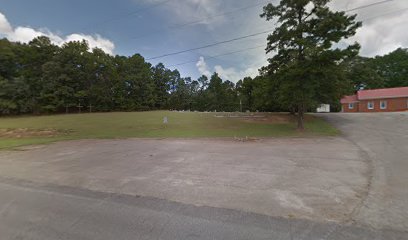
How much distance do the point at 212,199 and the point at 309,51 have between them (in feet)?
47.1

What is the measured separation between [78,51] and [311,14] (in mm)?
53318

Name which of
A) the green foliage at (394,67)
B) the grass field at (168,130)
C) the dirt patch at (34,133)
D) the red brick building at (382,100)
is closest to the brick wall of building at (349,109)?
the red brick building at (382,100)

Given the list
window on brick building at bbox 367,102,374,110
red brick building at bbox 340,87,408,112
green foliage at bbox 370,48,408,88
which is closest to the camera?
red brick building at bbox 340,87,408,112

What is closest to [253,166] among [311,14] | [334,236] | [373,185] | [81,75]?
[373,185]

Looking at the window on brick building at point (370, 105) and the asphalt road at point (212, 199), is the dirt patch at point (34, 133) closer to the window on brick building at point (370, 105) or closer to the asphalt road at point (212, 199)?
the asphalt road at point (212, 199)

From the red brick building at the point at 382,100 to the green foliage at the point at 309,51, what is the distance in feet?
86.2

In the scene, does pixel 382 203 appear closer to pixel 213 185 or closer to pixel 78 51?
pixel 213 185

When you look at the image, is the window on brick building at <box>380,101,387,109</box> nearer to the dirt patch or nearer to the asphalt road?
the asphalt road

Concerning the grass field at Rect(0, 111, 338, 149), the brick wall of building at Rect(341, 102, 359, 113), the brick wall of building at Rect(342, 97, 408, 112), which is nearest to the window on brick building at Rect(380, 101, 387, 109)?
the brick wall of building at Rect(342, 97, 408, 112)

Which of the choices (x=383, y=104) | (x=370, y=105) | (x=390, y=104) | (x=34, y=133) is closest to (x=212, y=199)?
(x=34, y=133)

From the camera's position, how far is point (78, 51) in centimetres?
5275

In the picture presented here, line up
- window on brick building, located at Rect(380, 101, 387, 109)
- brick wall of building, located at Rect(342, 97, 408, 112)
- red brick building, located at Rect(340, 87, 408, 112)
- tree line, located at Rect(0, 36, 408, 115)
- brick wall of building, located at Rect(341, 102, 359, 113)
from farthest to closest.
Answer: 1. tree line, located at Rect(0, 36, 408, 115)
2. brick wall of building, located at Rect(341, 102, 359, 113)
3. window on brick building, located at Rect(380, 101, 387, 109)
4. red brick building, located at Rect(340, 87, 408, 112)
5. brick wall of building, located at Rect(342, 97, 408, 112)

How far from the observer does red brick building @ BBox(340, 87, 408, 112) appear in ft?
130

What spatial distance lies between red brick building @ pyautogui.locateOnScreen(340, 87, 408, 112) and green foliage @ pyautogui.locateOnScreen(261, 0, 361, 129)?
86.2 feet
